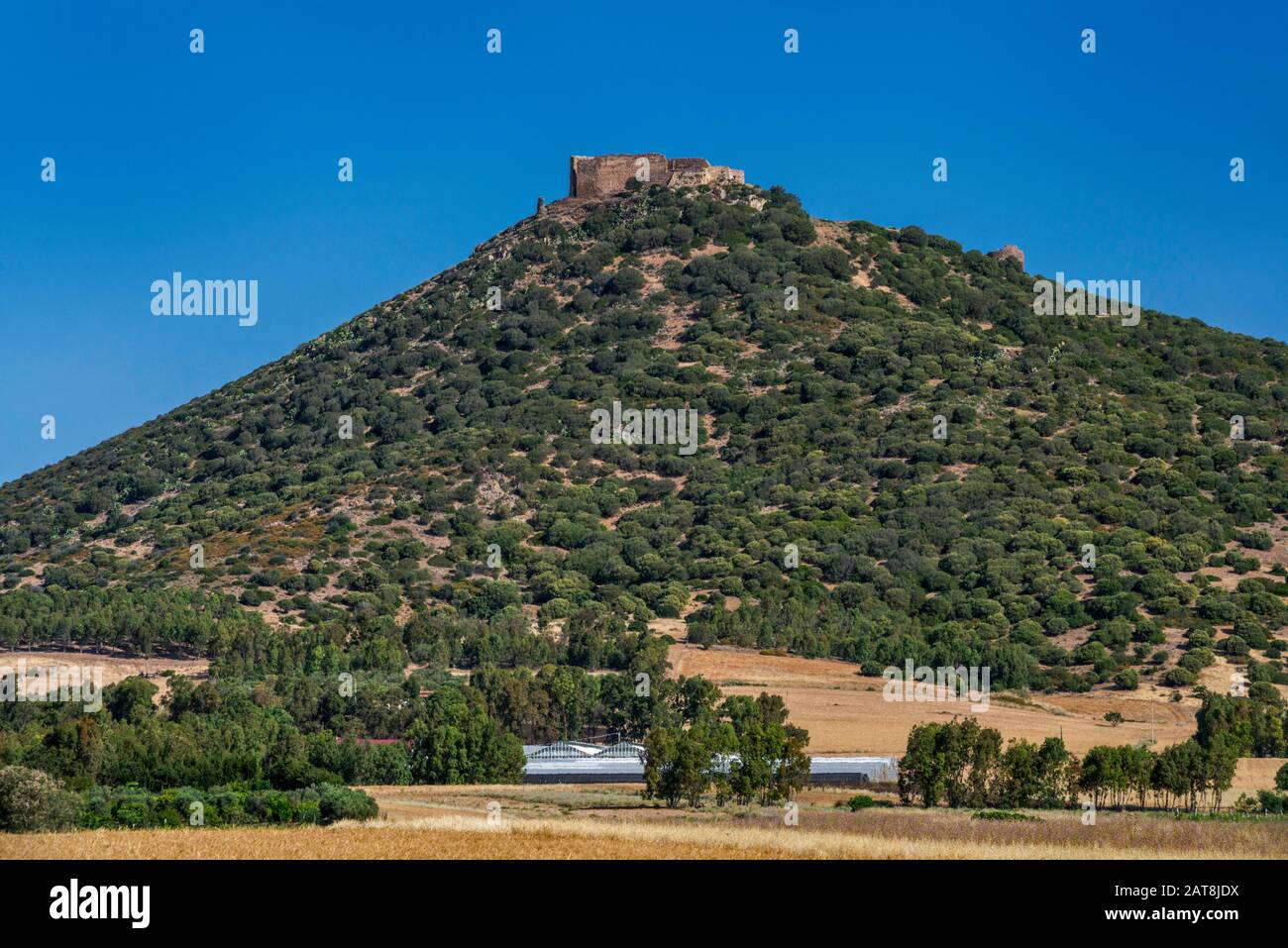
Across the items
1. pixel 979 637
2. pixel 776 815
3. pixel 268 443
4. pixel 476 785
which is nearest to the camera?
pixel 776 815

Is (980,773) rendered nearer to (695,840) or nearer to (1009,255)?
(695,840)

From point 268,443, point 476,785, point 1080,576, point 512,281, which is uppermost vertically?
point 512,281

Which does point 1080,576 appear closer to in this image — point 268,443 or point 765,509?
point 765,509

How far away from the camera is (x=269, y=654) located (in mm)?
86375

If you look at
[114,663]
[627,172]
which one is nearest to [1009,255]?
[627,172]

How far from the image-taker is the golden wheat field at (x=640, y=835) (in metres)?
35.6

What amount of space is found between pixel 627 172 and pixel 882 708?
279ft

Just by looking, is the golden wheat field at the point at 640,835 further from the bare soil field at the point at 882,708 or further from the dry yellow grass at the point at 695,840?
the bare soil field at the point at 882,708

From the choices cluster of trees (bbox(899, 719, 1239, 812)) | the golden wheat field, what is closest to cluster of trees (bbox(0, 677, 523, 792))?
the golden wheat field

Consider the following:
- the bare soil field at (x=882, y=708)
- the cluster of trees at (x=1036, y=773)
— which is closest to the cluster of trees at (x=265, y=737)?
the bare soil field at (x=882, y=708)

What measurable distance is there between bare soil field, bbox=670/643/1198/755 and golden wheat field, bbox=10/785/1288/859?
14417 mm

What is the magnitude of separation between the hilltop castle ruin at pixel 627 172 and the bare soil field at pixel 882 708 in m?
71.7
